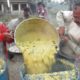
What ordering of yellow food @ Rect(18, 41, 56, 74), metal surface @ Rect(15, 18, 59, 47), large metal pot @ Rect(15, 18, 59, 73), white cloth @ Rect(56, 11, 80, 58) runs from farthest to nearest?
white cloth @ Rect(56, 11, 80, 58)
metal surface @ Rect(15, 18, 59, 47)
large metal pot @ Rect(15, 18, 59, 73)
yellow food @ Rect(18, 41, 56, 74)

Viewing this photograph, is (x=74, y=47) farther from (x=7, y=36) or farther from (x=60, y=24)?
(x=7, y=36)

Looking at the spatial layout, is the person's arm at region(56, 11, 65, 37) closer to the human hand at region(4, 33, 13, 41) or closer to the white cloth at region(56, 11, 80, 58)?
the white cloth at region(56, 11, 80, 58)

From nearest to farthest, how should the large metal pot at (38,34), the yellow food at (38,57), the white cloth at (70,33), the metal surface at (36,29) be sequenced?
the yellow food at (38,57) < the large metal pot at (38,34) < the metal surface at (36,29) < the white cloth at (70,33)

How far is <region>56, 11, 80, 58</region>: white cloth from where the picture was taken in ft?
10.7

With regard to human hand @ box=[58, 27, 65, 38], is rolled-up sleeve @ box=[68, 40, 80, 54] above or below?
below

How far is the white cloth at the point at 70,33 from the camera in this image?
10.7ft

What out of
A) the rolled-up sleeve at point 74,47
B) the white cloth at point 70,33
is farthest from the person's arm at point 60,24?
the rolled-up sleeve at point 74,47

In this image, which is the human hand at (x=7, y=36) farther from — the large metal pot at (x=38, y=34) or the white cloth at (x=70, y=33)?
the white cloth at (x=70, y=33)

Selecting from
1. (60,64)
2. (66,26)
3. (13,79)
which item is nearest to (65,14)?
(66,26)

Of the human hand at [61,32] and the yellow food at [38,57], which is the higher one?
the human hand at [61,32]

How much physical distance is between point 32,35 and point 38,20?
20 centimetres

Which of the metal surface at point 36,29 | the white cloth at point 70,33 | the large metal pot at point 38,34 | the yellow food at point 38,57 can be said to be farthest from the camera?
the white cloth at point 70,33

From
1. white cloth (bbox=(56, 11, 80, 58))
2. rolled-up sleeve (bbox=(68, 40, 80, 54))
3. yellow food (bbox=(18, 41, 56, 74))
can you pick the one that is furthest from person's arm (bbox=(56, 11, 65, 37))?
yellow food (bbox=(18, 41, 56, 74))

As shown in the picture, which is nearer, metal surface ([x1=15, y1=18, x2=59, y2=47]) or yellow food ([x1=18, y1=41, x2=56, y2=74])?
yellow food ([x1=18, y1=41, x2=56, y2=74])
